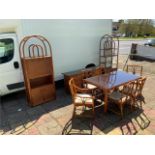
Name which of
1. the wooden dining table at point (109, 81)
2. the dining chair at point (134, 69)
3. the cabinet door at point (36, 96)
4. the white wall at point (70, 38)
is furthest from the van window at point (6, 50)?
the dining chair at point (134, 69)

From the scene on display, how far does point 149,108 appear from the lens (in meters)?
3.95

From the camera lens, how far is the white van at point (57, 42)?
13.8 ft

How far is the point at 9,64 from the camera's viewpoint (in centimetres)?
426

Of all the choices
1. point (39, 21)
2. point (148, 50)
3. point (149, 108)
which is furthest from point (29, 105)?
point (148, 50)

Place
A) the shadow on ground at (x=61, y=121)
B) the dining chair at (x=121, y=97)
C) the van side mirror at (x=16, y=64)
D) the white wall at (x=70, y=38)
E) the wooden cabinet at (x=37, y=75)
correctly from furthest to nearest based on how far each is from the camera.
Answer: the white wall at (x=70, y=38) → the van side mirror at (x=16, y=64) → the wooden cabinet at (x=37, y=75) → the dining chair at (x=121, y=97) → the shadow on ground at (x=61, y=121)

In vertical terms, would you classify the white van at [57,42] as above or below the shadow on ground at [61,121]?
above

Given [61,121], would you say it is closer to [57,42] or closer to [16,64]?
[16,64]

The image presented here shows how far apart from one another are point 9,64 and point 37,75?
830 mm

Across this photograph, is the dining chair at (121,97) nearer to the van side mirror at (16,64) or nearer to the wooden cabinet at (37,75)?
the wooden cabinet at (37,75)

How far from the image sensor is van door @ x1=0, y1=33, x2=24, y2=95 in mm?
4180

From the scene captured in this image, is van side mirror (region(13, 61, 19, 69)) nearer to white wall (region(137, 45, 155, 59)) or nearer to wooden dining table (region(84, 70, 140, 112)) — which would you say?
wooden dining table (region(84, 70, 140, 112))

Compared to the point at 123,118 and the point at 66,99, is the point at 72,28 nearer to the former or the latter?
the point at 66,99

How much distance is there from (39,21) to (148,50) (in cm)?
824

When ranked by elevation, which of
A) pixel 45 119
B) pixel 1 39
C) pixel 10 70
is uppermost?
pixel 1 39
